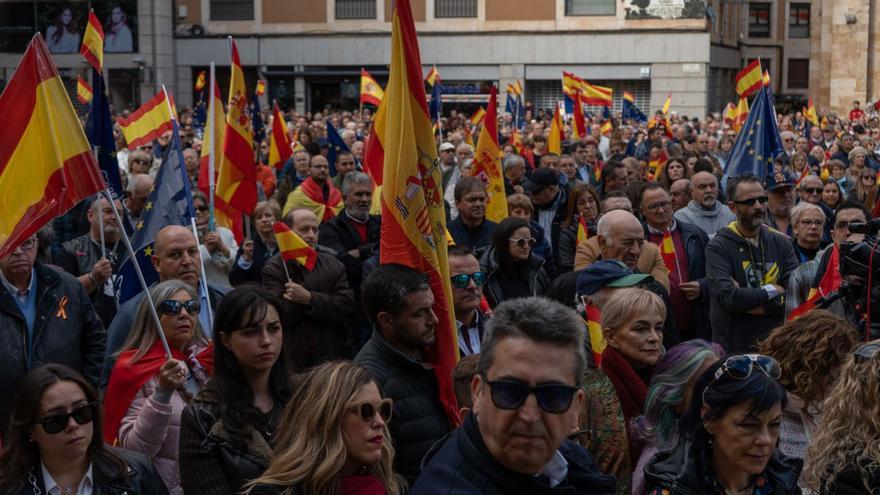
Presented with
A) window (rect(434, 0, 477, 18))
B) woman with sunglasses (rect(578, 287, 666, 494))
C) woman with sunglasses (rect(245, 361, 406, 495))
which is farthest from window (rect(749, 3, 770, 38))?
woman with sunglasses (rect(245, 361, 406, 495))

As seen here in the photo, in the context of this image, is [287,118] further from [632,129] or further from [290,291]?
[290,291]

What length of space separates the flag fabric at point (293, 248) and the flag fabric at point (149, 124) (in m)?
4.18

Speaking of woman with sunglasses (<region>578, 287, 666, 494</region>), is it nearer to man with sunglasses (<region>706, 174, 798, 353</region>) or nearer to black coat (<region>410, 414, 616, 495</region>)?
black coat (<region>410, 414, 616, 495</region>)

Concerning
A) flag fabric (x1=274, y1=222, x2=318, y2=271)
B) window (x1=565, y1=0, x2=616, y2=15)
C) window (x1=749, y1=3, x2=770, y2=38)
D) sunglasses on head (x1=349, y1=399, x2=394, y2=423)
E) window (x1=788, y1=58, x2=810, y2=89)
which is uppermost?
window (x1=749, y1=3, x2=770, y2=38)

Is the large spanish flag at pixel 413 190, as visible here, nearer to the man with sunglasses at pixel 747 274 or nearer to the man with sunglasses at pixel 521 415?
the man with sunglasses at pixel 521 415

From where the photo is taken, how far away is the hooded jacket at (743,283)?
754cm

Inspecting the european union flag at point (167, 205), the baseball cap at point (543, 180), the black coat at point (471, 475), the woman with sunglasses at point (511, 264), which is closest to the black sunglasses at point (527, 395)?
the black coat at point (471, 475)

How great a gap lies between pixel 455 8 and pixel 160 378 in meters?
35.7

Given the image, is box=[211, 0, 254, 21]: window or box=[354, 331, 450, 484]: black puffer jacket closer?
box=[354, 331, 450, 484]: black puffer jacket

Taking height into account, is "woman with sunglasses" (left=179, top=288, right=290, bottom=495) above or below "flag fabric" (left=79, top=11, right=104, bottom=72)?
below

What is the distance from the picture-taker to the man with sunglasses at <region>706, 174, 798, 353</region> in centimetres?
755

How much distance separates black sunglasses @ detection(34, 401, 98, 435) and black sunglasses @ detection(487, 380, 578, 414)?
6.31 feet

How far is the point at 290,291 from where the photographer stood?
7324mm

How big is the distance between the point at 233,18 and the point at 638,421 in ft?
126
